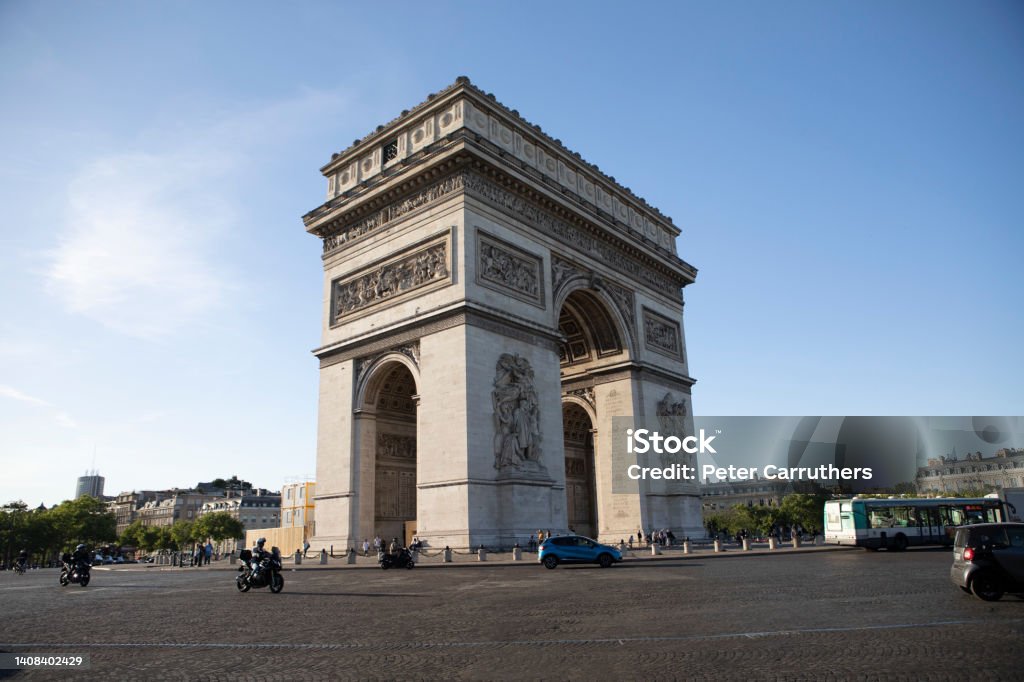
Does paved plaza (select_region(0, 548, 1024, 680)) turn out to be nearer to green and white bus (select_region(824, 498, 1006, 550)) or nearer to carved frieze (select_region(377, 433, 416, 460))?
carved frieze (select_region(377, 433, 416, 460))

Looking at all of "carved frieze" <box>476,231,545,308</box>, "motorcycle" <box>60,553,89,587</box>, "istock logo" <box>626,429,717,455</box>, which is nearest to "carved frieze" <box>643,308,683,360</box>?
"istock logo" <box>626,429,717,455</box>

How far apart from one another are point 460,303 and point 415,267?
373 centimetres

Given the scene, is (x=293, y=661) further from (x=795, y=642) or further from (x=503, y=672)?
(x=795, y=642)

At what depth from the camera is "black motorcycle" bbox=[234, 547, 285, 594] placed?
15617 mm

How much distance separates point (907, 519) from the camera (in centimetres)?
3047

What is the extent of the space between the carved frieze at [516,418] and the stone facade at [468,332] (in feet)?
0.22

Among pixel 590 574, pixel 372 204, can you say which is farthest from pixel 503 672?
pixel 372 204

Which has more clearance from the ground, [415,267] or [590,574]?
[415,267]

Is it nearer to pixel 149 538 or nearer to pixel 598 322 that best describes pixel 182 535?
pixel 149 538

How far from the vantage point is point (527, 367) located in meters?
28.5

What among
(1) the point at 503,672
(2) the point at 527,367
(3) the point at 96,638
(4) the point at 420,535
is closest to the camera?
(1) the point at 503,672

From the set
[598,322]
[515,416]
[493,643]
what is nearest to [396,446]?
[515,416]

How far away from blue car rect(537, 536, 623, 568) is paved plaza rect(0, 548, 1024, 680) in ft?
20.0

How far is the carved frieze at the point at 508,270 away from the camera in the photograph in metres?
28.1
